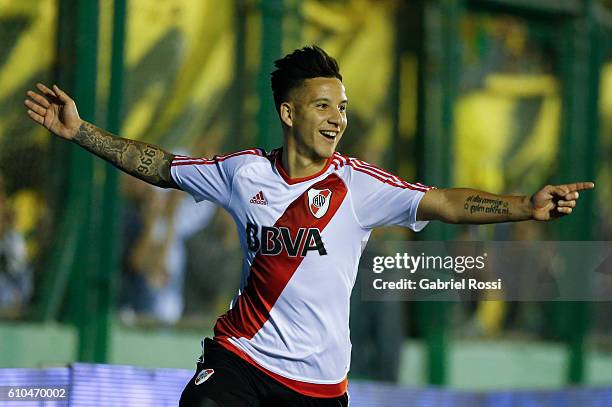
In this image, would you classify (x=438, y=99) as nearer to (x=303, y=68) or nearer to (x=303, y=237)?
(x=303, y=68)

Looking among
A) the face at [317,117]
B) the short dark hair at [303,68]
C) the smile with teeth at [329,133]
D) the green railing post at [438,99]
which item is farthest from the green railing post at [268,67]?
the smile with teeth at [329,133]

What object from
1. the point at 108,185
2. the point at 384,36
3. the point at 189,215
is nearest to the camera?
the point at 108,185

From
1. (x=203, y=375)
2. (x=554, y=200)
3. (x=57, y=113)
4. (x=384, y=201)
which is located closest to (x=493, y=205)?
(x=554, y=200)

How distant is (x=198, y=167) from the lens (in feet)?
19.5

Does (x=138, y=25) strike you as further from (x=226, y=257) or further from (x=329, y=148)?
(x=329, y=148)

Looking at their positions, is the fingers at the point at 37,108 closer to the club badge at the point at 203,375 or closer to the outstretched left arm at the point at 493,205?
the club badge at the point at 203,375

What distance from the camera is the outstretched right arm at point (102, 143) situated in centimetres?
602

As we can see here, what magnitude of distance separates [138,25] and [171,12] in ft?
1.39

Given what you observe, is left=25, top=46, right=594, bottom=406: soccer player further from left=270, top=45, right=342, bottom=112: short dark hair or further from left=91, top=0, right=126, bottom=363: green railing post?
left=91, top=0, right=126, bottom=363: green railing post

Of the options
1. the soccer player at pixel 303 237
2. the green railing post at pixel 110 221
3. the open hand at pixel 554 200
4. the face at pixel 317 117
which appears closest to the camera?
the open hand at pixel 554 200

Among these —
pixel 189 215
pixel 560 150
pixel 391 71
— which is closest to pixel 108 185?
pixel 189 215

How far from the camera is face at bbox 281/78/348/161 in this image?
569 cm

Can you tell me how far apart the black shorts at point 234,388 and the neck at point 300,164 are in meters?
0.84

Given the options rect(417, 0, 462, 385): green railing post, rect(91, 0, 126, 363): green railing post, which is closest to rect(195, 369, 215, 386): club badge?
rect(91, 0, 126, 363): green railing post
